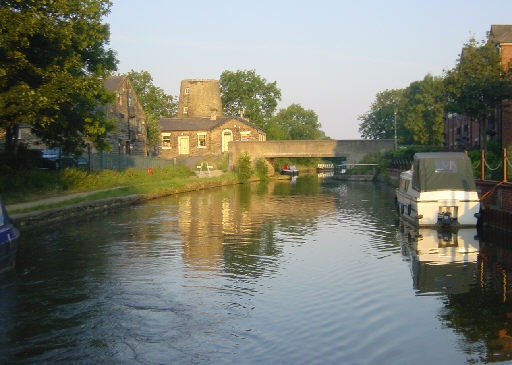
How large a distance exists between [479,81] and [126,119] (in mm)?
33321

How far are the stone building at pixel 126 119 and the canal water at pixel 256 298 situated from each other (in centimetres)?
3530

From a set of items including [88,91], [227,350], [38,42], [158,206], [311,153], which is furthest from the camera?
[311,153]

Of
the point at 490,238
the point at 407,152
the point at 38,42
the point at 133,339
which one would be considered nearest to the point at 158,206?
the point at 38,42

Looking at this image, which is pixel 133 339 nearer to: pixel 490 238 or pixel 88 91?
pixel 490 238

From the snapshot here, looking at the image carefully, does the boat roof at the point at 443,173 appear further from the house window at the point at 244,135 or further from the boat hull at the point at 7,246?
the house window at the point at 244,135

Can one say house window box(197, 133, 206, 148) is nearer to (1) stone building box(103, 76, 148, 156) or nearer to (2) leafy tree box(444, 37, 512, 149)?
(1) stone building box(103, 76, 148, 156)

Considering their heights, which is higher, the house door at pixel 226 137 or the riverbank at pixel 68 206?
the house door at pixel 226 137

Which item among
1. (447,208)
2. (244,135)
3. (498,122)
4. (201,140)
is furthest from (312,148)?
(447,208)

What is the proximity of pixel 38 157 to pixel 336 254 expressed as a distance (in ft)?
84.5

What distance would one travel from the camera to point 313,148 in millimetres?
66250

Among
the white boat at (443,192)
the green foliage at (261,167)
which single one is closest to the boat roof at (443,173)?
the white boat at (443,192)

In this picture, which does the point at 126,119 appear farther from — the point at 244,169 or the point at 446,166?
the point at 446,166

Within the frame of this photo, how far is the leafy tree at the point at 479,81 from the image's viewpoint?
34.8 m

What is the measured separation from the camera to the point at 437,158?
1997 centimetres
